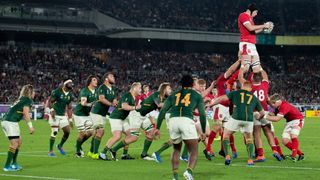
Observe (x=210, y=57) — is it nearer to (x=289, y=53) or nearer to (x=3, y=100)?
(x=289, y=53)

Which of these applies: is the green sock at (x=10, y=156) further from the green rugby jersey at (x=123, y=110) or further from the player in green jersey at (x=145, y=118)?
the green rugby jersey at (x=123, y=110)

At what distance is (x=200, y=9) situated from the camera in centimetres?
7525

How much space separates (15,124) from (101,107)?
424 centimetres

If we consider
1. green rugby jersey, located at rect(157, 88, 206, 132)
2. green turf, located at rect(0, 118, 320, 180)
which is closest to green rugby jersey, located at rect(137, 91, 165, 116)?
green turf, located at rect(0, 118, 320, 180)

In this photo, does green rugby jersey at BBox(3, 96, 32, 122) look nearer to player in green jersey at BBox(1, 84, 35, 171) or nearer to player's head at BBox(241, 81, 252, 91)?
player in green jersey at BBox(1, 84, 35, 171)

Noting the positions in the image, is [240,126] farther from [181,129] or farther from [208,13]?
[208,13]

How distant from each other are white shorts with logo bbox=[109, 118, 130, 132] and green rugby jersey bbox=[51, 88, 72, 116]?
7.94 feet

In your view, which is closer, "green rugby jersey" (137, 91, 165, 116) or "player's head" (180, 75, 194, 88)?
"player's head" (180, 75, 194, 88)

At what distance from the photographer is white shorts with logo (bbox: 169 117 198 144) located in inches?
512

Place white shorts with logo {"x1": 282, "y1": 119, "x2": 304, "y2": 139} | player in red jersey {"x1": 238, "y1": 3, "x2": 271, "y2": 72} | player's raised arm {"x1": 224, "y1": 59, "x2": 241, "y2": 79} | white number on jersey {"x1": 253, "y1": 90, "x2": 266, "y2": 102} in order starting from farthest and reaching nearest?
white shorts with logo {"x1": 282, "y1": 119, "x2": 304, "y2": 139}, white number on jersey {"x1": 253, "y1": 90, "x2": 266, "y2": 102}, player's raised arm {"x1": 224, "y1": 59, "x2": 241, "y2": 79}, player in red jersey {"x1": 238, "y1": 3, "x2": 271, "y2": 72}

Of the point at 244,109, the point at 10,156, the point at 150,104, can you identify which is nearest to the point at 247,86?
the point at 244,109

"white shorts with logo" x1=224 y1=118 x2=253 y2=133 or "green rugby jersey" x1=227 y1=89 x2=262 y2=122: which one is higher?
"green rugby jersey" x1=227 y1=89 x2=262 y2=122

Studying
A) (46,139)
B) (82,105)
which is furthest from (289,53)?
(82,105)

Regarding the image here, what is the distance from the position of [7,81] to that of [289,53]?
3624 centimetres
